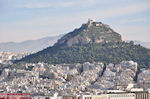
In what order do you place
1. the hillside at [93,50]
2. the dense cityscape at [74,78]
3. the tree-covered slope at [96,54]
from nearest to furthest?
1. the dense cityscape at [74,78]
2. the tree-covered slope at [96,54]
3. the hillside at [93,50]

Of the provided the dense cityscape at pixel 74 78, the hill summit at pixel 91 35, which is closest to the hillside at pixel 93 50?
the hill summit at pixel 91 35

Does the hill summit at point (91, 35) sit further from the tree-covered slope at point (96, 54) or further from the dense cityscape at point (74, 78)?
the dense cityscape at point (74, 78)

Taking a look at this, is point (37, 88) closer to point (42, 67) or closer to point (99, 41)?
point (42, 67)

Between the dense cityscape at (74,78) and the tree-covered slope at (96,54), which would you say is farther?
the tree-covered slope at (96,54)

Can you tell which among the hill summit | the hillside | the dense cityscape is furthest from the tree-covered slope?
the dense cityscape

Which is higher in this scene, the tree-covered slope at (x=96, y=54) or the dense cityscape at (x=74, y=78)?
the tree-covered slope at (x=96, y=54)

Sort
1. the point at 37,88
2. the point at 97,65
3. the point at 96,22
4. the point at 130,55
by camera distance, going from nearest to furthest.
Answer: the point at 37,88 → the point at 97,65 → the point at 130,55 → the point at 96,22

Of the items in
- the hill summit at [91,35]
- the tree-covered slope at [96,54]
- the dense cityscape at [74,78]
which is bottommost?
the dense cityscape at [74,78]

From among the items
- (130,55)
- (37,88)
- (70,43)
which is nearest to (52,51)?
(70,43)
